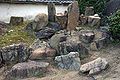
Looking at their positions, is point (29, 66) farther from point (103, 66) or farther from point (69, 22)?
point (69, 22)

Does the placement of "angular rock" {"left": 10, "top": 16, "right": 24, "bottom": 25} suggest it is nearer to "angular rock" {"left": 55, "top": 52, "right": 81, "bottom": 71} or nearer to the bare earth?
the bare earth

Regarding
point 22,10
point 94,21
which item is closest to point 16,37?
point 94,21

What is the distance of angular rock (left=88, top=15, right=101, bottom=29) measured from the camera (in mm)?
12188

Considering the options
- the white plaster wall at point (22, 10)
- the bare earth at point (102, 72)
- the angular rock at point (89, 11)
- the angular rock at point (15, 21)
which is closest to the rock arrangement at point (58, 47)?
the bare earth at point (102, 72)

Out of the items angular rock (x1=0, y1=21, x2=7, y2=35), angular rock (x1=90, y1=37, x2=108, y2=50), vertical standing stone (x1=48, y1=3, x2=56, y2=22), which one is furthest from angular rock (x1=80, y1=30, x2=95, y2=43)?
angular rock (x1=0, y1=21, x2=7, y2=35)

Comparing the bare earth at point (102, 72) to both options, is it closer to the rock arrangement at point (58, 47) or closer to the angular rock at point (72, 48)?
the rock arrangement at point (58, 47)

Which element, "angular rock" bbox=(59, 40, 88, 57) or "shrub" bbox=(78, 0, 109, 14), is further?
"shrub" bbox=(78, 0, 109, 14)

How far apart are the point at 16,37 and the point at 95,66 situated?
13.7 ft

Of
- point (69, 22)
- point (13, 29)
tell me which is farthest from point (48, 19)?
point (13, 29)

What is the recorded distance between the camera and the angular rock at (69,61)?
9.73 m

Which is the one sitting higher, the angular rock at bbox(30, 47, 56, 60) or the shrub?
the shrub

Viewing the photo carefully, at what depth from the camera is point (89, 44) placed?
10781 millimetres

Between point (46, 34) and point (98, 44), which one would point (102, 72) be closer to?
point (98, 44)

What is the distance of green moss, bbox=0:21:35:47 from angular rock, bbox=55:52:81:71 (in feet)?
6.84
